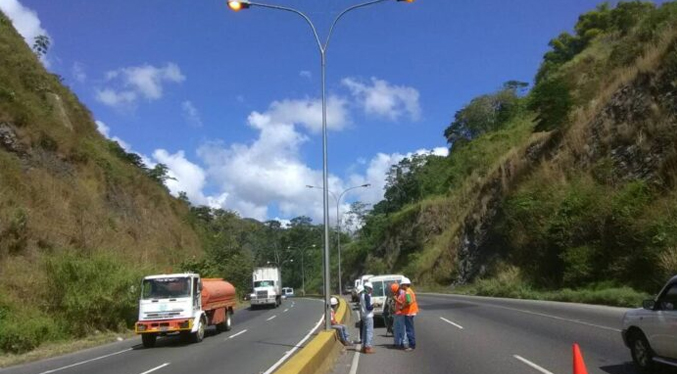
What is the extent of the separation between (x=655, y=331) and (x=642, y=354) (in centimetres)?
67

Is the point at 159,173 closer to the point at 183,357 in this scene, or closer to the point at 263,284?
the point at 263,284

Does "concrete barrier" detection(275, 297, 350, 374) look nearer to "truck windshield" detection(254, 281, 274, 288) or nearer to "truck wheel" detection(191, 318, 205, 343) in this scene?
"truck wheel" detection(191, 318, 205, 343)

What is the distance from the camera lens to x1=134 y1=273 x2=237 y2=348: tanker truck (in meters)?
20.1

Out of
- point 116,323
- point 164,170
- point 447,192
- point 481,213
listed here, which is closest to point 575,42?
point 447,192

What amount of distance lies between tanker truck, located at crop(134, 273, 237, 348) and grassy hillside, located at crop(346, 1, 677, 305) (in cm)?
1532

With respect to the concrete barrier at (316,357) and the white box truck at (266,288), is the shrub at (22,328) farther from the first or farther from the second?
the white box truck at (266,288)

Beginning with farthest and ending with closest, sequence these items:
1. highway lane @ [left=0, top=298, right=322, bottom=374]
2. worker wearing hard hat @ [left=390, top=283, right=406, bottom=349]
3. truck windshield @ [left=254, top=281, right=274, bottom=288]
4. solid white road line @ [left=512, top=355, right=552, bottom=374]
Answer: truck windshield @ [left=254, top=281, right=274, bottom=288], worker wearing hard hat @ [left=390, top=283, right=406, bottom=349], highway lane @ [left=0, top=298, right=322, bottom=374], solid white road line @ [left=512, top=355, right=552, bottom=374]

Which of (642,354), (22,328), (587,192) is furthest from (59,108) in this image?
(642,354)

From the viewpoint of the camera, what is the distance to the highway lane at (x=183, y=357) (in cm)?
1401

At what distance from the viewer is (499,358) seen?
481 inches

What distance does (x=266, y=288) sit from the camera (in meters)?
46.2

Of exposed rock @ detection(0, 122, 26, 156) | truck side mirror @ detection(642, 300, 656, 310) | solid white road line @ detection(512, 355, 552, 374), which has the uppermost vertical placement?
exposed rock @ detection(0, 122, 26, 156)

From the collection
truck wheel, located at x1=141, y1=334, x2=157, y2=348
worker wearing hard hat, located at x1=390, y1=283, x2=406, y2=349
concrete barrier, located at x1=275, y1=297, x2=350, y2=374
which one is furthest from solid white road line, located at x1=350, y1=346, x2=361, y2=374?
truck wheel, located at x1=141, y1=334, x2=157, y2=348

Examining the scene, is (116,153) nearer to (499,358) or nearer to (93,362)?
(93,362)
